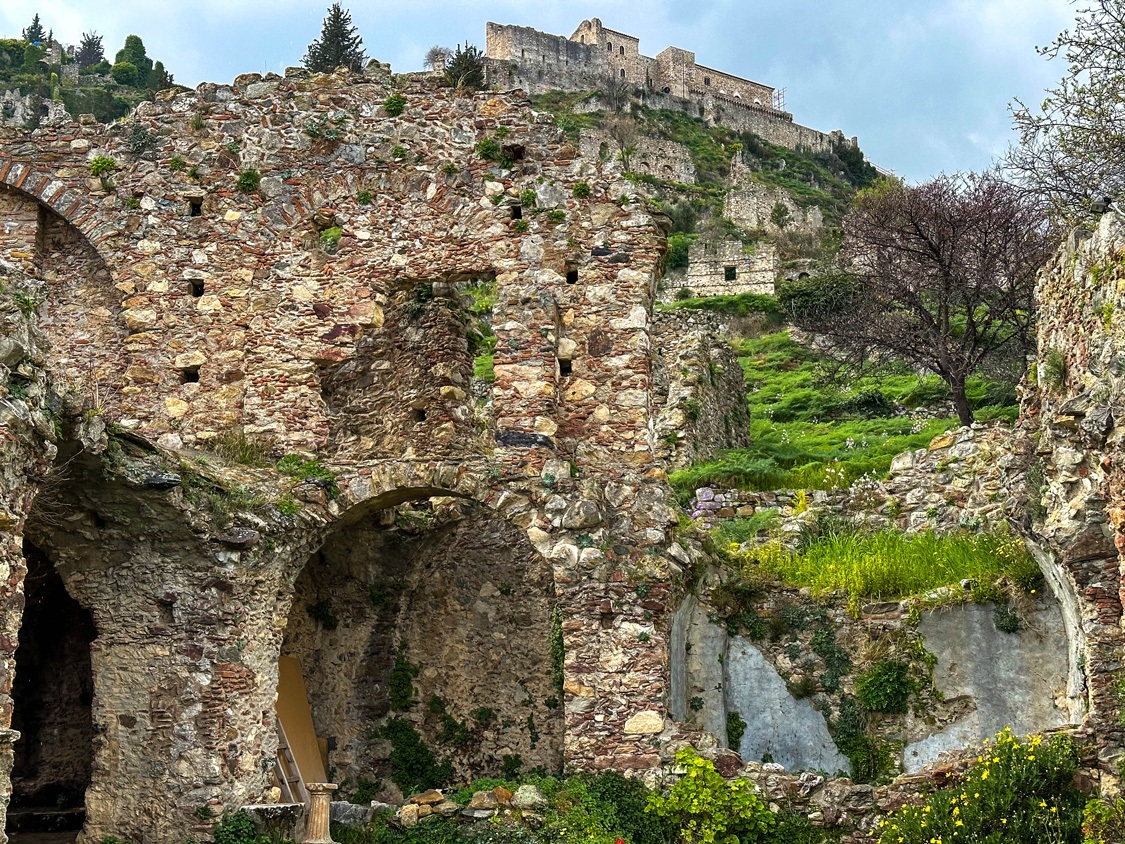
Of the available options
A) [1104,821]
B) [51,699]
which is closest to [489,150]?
[51,699]

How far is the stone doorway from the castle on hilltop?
2650 inches

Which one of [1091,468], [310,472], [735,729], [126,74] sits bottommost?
[735,729]

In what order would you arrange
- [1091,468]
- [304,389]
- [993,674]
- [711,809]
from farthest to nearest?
[304,389] < [993,674] < [711,809] < [1091,468]

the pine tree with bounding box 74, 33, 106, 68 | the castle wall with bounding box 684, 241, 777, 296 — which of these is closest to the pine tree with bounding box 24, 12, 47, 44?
the pine tree with bounding box 74, 33, 106, 68

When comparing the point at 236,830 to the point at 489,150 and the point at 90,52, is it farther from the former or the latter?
the point at 90,52

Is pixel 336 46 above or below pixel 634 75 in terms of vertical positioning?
below

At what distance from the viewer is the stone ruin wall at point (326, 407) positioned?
11.7 metres

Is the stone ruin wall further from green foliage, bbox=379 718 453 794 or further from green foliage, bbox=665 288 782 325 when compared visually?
green foliage, bbox=665 288 782 325

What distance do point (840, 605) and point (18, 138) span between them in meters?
11.5

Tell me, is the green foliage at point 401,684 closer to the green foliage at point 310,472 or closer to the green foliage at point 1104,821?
the green foliage at point 310,472

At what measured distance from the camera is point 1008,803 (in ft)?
33.4

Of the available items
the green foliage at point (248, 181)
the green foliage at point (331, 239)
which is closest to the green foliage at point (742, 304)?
the green foliage at point (331, 239)

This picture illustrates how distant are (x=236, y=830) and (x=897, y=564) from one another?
786 cm

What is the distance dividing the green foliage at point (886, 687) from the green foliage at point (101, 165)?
10.8 metres
